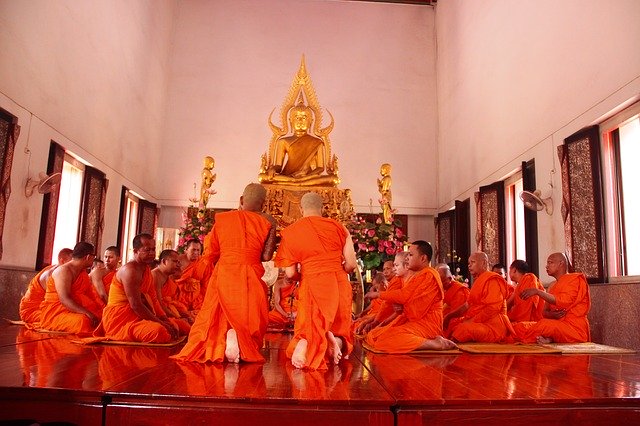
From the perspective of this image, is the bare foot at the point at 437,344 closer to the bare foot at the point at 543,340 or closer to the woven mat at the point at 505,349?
the woven mat at the point at 505,349

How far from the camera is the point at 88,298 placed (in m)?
5.60

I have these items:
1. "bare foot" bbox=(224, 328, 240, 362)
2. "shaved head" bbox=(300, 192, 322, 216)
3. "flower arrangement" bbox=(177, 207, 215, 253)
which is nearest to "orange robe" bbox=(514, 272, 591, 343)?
"shaved head" bbox=(300, 192, 322, 216)

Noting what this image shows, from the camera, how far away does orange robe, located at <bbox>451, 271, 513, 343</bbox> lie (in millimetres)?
5500

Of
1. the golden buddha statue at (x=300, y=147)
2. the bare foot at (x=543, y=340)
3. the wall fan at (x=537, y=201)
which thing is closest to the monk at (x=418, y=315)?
the bare foot at (x=543, y=340)

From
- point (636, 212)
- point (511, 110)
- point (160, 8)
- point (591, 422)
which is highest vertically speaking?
point (160, 8)

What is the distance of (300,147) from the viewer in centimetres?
971

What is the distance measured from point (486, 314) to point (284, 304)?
247 cm

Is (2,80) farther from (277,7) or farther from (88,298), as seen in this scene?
(277,7)

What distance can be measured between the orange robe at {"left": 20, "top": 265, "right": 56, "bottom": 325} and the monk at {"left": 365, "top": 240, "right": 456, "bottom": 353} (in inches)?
137

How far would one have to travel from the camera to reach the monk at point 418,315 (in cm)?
455

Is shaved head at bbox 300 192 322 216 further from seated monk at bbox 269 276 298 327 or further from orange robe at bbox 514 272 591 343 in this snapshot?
orange robe at bbox 514 272 591 343

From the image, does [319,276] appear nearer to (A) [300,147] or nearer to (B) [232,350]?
(B) [232,350]

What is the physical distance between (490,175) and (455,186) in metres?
1.94

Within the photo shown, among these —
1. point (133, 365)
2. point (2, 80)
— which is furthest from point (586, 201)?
point (2, 80)
